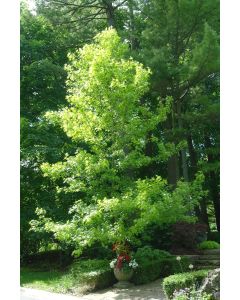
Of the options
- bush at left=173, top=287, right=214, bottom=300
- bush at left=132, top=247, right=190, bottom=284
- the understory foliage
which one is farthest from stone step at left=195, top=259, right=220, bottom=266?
bush at left=173, top=287, right=214, bottom=300

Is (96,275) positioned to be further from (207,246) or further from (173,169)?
(173,169)

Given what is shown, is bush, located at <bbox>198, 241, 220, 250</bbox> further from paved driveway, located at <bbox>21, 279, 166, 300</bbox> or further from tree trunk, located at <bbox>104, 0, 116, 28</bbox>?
tree trunk, located at <bbox>104, 0, 116, 28</bbox>

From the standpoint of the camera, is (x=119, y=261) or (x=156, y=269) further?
A: (x=156, y=269)

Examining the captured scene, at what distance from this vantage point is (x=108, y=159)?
732cm

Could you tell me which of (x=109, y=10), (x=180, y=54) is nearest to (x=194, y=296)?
(x=180, y=54)

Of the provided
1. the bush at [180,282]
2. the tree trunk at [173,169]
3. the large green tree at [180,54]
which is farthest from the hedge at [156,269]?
the tree trunk at [173,169]

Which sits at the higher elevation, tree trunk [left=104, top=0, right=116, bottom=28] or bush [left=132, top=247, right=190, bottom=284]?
tree trunk [left=104, top=0, right=116, bottom=28]

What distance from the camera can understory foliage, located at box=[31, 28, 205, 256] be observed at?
21.4 ft

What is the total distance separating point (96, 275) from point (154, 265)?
1014 mm

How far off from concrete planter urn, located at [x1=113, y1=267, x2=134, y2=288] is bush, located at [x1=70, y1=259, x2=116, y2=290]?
0.19 meters

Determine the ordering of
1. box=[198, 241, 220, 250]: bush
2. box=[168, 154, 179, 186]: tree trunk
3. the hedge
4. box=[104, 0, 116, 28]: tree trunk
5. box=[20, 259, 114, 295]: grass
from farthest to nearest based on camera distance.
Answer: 1. box=[104, 0, 116, 28]: tree trunk
2. box=[168, 154, 179, 186]: tree trunk
3. box=[198, 241, 220, 250]: bush
4. the hedge
5. box=[20, 259, 114, 295]: grass

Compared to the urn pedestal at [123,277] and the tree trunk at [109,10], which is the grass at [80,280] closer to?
the urn pedestal at [123,277]

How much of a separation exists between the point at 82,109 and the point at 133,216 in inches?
72.7

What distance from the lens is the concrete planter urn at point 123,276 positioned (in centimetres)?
707
